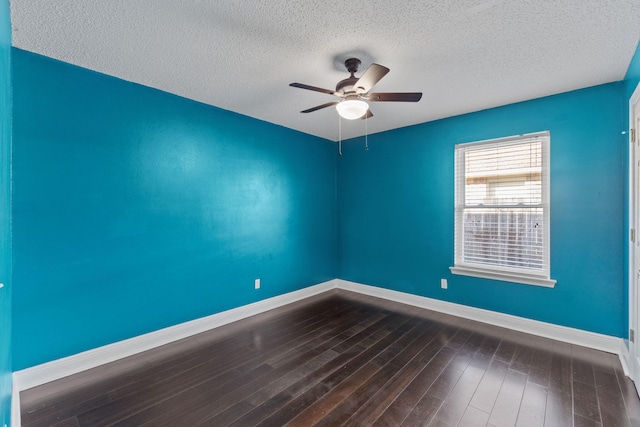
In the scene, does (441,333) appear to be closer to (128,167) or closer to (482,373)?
(482,373)

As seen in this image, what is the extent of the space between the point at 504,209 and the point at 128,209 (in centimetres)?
408

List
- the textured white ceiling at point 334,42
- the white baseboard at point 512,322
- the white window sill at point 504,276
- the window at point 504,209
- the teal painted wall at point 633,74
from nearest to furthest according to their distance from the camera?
the textured white ceiling at point 334,42 < the teal painted wall at point 633,74 < the white baseboard at point 512,322 < the white window sill at point 504,276 < the window at point 504,209

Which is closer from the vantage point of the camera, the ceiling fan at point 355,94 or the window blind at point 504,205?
the ceiling fan at point 355,94

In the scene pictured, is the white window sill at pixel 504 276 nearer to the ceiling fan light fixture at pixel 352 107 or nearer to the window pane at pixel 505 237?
the window pane at pixel 505 237

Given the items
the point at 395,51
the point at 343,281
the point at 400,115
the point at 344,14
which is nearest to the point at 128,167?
the point at 344,14

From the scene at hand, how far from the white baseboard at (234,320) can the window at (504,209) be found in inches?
18.5

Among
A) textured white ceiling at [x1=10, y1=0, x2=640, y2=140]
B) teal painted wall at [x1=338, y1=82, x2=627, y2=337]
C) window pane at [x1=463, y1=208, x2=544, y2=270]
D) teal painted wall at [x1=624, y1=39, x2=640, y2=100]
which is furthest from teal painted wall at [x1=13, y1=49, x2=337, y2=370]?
teal painted wall at [x1=624, y1=39, x2=640, y2=100]

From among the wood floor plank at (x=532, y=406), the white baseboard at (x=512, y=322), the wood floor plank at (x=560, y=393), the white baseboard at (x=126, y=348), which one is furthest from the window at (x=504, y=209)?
the white baseboard at (x=126, y=348)

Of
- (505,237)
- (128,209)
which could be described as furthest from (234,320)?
(505,237)

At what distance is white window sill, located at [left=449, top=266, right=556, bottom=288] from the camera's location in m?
3.06

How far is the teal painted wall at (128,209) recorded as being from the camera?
227cm

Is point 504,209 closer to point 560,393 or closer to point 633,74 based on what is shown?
point 633,74

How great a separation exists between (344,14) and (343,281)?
400 cm

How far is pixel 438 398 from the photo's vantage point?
81.7 inches
